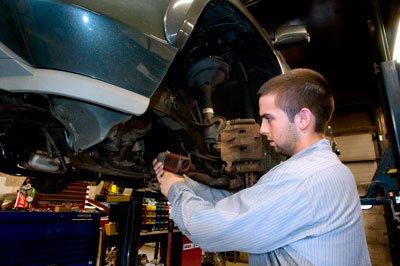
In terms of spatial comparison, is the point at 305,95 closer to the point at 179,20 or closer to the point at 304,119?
the point at 304,119

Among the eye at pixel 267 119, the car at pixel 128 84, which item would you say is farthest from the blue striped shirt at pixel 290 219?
the car at pixel 128 84

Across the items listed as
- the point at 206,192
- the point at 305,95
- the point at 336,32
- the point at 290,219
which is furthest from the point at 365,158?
the point at 290,219

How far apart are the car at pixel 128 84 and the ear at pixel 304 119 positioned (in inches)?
16.6

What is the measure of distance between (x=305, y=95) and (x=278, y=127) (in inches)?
5.8

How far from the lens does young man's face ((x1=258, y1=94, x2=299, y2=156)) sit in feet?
3.18

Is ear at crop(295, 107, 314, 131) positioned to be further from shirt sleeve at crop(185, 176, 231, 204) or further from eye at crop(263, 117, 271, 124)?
shirt sleeve at crop(185, 176, 231, 204)

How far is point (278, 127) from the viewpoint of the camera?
986 millimetres

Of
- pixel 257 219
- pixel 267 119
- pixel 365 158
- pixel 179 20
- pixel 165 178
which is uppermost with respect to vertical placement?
pixel 365 158

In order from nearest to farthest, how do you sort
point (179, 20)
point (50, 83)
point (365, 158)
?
point (50, 83) < point (179, 20) < point (365, 158)

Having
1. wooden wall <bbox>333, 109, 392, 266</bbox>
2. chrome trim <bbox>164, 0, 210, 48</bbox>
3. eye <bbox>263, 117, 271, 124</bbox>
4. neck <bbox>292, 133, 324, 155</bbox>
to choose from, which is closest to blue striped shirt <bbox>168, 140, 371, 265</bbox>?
neck <bbox>292, 133, 324, 155</bbox>

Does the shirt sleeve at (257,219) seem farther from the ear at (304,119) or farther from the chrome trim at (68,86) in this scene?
the chrome trim at (68,86)

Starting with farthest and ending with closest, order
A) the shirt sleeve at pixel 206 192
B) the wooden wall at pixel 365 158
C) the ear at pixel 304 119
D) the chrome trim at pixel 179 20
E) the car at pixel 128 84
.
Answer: the wooden wall at pixel 365 158
the shirt sleeve at pixel 206 192
the ear at pixel 304 119
the chrome trim at pixel 179 20
the car at pixel 128 84

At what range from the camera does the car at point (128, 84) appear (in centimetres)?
67

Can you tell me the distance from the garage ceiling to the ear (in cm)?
230
